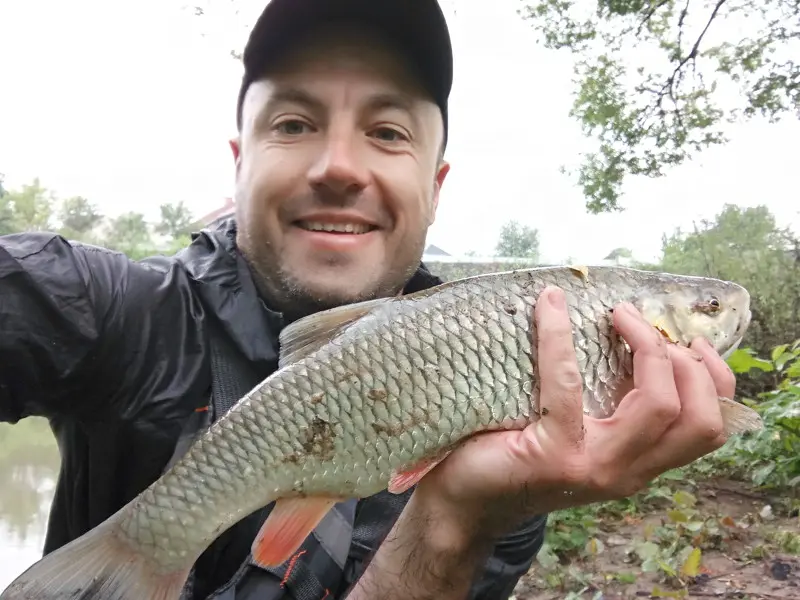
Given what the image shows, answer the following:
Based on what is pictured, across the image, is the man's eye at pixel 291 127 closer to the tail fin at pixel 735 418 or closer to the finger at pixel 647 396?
the finger at pixel 647 396

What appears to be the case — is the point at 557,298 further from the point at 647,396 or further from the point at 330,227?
the point at 330,227

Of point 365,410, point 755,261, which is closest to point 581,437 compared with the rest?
point 365,410

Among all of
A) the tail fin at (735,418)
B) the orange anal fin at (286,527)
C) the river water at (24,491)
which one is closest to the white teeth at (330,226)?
the orange anal fin at (286,527)

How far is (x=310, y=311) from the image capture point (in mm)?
1912

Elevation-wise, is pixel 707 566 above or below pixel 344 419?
below

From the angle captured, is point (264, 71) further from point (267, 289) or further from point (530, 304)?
point (530, 304)

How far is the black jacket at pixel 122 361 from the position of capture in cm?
141

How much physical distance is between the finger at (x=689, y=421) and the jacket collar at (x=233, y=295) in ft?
3.20

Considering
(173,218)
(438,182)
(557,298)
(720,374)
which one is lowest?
(173,218)

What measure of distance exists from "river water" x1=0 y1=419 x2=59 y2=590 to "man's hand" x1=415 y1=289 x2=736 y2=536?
402cm

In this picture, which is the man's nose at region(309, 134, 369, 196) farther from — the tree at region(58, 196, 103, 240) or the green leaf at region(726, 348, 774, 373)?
the tree at region(58, 196, 103, 240)

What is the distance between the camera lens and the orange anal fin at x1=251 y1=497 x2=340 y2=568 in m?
1.35

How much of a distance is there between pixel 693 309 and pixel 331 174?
1010 millimetres

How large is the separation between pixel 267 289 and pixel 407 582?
0.93 m
